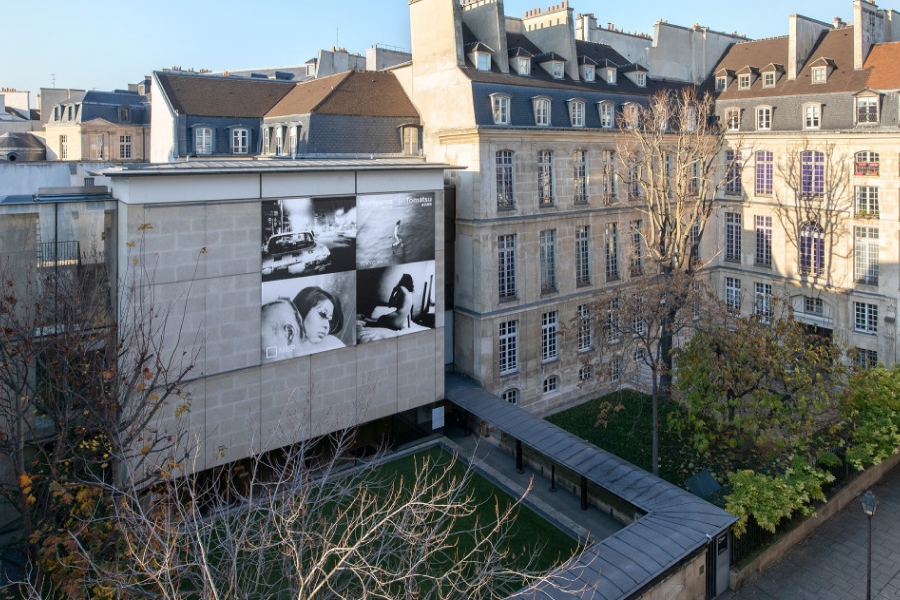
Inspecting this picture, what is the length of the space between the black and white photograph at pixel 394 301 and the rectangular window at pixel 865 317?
19.9 m

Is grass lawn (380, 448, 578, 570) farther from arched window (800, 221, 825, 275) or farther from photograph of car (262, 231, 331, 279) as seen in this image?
arched window (800, 221, 825, 275)

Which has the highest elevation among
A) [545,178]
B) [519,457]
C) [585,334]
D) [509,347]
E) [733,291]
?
[545,178]

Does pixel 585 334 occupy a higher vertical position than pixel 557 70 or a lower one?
lower

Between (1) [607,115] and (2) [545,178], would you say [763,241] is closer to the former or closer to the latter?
(1) [607,115]

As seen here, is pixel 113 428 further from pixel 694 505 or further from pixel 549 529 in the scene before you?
pixel 694 505

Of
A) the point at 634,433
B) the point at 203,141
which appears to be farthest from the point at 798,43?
the point at 203,141

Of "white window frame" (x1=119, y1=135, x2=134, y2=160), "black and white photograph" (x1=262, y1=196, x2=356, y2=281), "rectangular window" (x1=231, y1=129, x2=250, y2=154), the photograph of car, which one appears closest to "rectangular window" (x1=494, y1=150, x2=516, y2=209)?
"black and white photograph" (x1=262, y1=196, x2=356, y2=281)

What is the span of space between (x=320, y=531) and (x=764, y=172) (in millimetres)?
27628

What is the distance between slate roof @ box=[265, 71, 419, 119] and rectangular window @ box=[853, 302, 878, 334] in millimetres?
21071

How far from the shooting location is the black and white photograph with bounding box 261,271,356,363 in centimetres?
1834

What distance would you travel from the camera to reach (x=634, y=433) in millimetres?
24359

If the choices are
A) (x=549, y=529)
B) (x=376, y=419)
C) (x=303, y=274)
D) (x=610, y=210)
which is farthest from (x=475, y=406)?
(x=610, y=210)

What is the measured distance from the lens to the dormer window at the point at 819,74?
30.9 metres

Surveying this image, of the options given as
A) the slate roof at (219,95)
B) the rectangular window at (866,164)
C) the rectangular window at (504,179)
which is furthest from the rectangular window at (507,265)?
the slate roof at (219,95)
